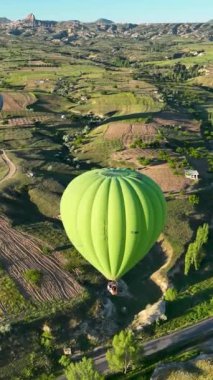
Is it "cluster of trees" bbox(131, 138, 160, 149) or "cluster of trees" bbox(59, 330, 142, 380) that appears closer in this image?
"cluster of trees" bbox(59, 330, 142, 380)

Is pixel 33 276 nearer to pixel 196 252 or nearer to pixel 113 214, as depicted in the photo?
pixel 113 214

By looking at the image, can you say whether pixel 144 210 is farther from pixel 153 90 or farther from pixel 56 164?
pixel 153 90

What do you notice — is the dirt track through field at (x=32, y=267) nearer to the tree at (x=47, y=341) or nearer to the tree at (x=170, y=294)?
the tree at (x=47, y=341)

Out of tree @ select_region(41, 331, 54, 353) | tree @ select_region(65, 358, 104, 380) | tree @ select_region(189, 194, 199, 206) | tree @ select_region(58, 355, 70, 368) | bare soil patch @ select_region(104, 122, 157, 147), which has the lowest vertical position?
tree @ select_region(58, 355, 70, 368)

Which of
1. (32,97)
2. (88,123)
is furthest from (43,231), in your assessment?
(32,97)

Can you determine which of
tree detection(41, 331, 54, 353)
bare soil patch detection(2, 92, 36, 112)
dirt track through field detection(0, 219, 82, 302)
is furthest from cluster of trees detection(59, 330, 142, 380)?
bare soil patch detection(2, 92, 36, 112)

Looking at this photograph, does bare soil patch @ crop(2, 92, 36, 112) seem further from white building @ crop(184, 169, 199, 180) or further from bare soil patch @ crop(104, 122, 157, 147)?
white building @ crop(184, 169, 199, 180)

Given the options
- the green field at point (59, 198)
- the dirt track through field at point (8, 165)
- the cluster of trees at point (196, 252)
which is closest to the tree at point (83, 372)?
the green field at point (59, 198)
